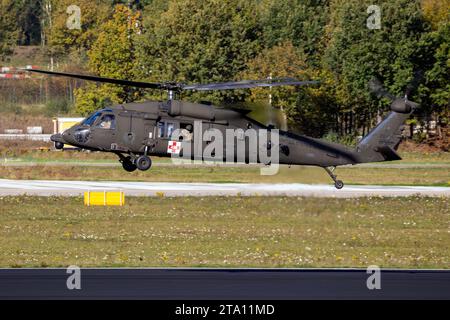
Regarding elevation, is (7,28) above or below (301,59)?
above

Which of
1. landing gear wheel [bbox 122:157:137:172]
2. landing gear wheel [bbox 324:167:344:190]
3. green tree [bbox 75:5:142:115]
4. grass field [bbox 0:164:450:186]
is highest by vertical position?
green tree [bbox 75:5:142:115]

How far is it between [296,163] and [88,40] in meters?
78.6

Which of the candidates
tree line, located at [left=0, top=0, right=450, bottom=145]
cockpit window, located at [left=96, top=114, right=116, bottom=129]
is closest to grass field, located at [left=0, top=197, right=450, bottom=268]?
cockpit window, located at [left=96, top=114, right=116, bottom=129]

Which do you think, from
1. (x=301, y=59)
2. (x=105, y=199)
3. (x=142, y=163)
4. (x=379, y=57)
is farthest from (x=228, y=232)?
(x=301, y=59)

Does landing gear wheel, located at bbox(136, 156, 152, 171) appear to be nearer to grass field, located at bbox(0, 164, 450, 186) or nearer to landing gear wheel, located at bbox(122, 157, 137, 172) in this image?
landing gear wheel, located at bbox(122, 157, 137, 172)

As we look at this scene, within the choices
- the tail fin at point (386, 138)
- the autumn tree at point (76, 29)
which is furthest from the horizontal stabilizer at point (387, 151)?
the autumn tree at point (76, 29)

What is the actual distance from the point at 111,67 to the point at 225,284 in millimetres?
62556

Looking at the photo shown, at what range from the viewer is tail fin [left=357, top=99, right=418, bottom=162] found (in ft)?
137

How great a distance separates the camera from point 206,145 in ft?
118

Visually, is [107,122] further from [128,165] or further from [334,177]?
[334,177]

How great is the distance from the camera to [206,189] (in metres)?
51.3

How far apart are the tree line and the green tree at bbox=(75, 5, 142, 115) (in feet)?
0.32

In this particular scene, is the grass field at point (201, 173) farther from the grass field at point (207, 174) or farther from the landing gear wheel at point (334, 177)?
the landing gear wheel at point (334, 177)
